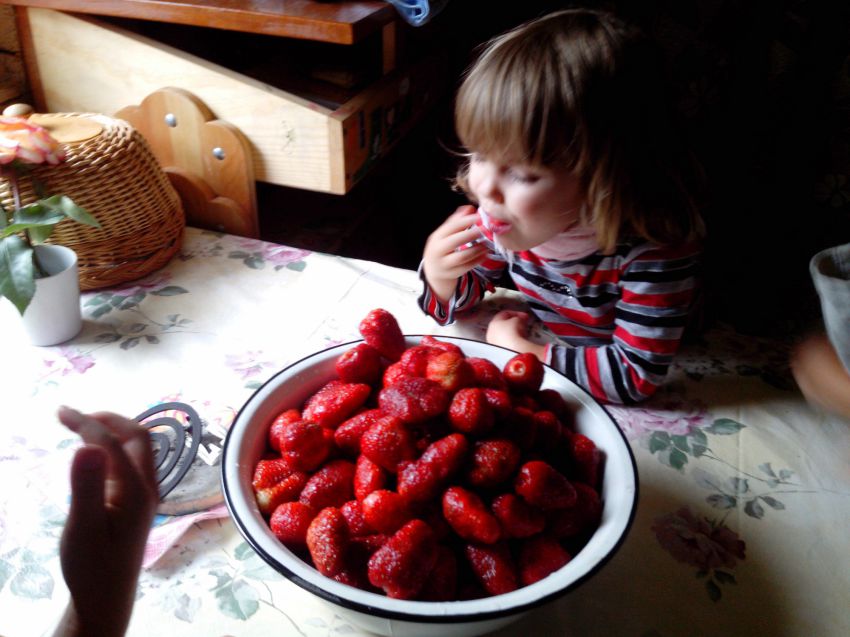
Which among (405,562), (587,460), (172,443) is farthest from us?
(172,443)

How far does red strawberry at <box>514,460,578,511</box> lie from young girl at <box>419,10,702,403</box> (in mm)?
264

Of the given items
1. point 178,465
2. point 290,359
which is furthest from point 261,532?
point 290,359

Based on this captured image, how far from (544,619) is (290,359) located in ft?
1.40

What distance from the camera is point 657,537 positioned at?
1.98 feet

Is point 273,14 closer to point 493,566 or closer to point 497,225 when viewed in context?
point 497,225

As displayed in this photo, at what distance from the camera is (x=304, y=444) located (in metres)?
0.55

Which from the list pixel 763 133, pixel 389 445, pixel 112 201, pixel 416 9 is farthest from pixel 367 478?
pixel 763 133

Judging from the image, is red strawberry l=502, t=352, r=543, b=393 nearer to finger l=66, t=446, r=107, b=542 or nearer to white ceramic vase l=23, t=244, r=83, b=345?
finger l=66, t=446, r=107, b=542

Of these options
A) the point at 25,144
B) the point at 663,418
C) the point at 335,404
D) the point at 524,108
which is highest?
the point at 524,108

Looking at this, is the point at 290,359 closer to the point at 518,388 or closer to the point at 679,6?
the point at 518,388

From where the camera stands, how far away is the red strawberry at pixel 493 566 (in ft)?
1.57

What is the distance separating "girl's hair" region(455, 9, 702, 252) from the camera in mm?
658

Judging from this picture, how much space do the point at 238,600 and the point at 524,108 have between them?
1.68ft

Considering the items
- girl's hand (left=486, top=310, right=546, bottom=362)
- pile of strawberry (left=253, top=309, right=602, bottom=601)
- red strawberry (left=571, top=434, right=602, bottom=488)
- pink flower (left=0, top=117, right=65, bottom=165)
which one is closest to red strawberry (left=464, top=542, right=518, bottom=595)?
pile of strawberry (left=253, top=309, right=602, bottom=601)
